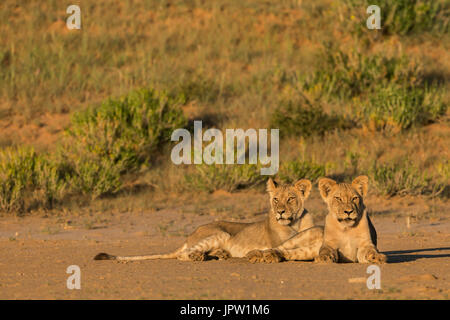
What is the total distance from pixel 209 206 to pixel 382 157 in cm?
468

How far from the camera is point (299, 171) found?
16.1 m

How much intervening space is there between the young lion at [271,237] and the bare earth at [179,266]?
20 centimetres

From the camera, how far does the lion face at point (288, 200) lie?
28.6 ft

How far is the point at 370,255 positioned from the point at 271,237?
50.7 inches

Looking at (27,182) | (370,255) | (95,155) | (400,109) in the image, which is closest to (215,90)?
(400,109)

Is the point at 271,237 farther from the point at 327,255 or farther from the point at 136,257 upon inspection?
the point at 136,257

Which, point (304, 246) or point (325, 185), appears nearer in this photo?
point (325, 185)

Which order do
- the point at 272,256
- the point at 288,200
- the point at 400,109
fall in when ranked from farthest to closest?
the point at 400,109, the point at 288,200, the point at 272,256

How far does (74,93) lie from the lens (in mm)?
21391

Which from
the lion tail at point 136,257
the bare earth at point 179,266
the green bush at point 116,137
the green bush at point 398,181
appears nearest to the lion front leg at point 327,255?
the bare earth at point 179,266

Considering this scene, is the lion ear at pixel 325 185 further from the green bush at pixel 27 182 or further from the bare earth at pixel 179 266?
the green bush at pixel 27 182

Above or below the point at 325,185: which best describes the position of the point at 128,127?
below

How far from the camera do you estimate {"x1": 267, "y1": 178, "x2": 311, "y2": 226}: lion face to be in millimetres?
8719

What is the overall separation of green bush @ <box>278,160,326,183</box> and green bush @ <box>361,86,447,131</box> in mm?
3078
